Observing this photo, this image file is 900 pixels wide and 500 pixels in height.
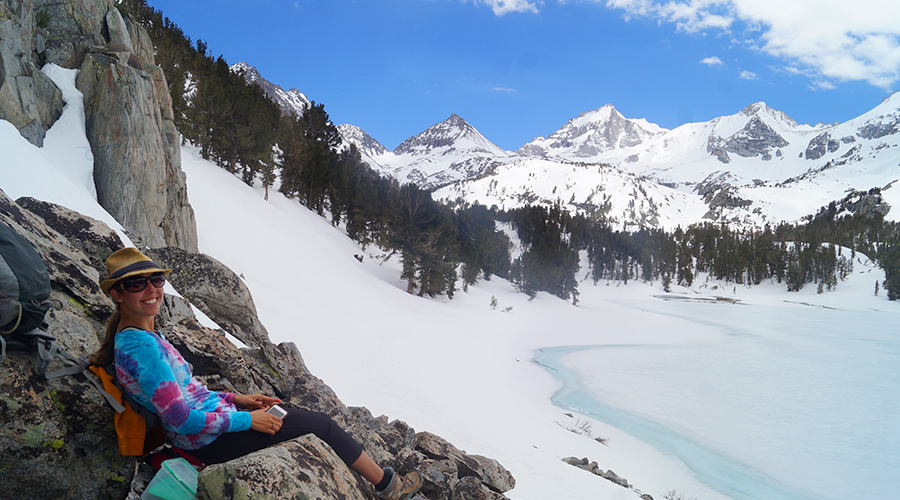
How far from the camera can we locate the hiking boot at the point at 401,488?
3.74 meters

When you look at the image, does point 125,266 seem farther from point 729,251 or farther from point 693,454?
point 729,251

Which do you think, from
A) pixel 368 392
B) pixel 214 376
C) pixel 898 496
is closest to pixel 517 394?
pixel 368 392

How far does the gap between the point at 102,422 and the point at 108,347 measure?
1.84ft

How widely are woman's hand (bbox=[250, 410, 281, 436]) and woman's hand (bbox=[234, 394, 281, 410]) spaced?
1.16ft

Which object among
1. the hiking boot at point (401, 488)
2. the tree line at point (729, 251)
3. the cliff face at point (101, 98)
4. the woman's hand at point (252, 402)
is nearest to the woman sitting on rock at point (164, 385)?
the woman's hand at point (252, 402)

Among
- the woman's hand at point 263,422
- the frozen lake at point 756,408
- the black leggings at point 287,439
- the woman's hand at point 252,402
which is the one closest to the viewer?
the black leggings at point 287,439

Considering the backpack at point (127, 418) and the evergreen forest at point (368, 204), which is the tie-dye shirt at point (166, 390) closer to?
the backpack at point (127, 418)

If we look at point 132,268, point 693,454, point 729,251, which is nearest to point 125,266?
point 132,268

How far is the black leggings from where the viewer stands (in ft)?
9.91

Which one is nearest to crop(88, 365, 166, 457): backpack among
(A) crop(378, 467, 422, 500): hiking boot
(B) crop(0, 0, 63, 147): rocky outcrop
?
(A) crop(378, 467, 422, 500): hiking boot

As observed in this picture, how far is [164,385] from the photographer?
2807 mm

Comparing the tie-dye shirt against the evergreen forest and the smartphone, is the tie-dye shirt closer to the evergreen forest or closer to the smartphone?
the smartphone

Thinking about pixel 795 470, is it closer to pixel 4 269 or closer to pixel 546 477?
pixel 546 477

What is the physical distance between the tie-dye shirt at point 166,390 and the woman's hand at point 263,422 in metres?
0.15
